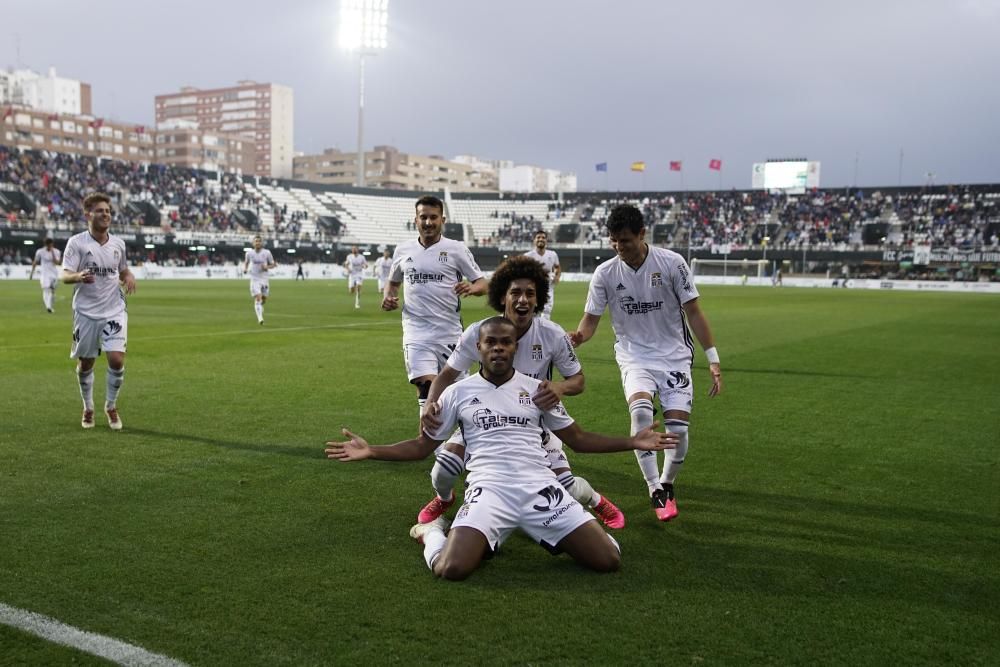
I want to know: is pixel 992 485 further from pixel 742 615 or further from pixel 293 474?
pixel 293 474

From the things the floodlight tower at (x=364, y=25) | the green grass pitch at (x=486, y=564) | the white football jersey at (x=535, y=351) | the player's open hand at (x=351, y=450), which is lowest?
the green grass pitch at (x=486, y=564)

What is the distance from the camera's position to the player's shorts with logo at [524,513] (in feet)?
15.1

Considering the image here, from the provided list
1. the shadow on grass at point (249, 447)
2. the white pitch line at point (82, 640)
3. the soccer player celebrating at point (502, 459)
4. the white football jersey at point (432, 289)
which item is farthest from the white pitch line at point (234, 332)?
the soccer player celebrating at point (502, 459)

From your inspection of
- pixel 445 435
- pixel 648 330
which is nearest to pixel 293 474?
pixel 445 435

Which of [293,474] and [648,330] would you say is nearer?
[648,330]

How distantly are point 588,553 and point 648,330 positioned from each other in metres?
2.20

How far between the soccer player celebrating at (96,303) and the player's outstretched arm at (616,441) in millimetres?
5435

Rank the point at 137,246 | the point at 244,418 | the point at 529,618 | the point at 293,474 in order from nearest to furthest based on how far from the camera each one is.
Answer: the point at 529,618, the point at 293,474, the point at 244,418, the point at 137,246

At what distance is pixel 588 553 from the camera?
15.0ft

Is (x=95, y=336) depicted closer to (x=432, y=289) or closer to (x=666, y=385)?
(x=432, y=289)

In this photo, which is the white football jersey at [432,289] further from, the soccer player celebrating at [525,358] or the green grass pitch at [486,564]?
the soccer player celebrating at [525,358]

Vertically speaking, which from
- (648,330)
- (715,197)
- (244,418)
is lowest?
(244,418)

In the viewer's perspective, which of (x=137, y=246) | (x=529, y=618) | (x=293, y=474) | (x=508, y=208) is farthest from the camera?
(x=508, y=208)

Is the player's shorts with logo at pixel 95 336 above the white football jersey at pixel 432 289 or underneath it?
underneath
